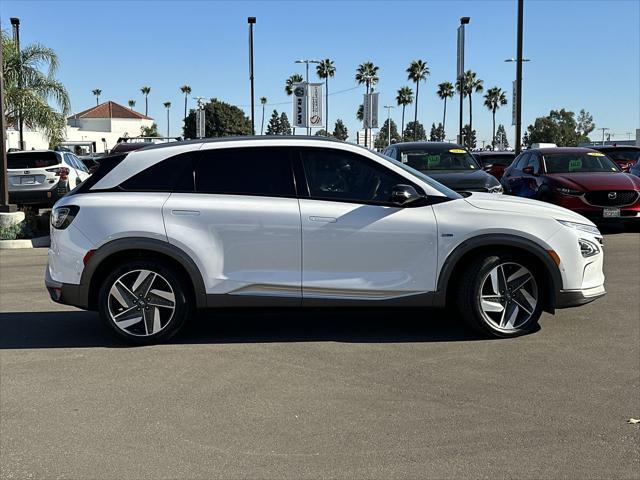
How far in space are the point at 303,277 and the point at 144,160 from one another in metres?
1.71

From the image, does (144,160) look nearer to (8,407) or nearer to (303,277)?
(303,277)

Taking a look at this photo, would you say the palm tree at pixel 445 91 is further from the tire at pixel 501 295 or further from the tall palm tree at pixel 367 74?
the tire at pixel 501 295

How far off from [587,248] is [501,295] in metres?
0.85

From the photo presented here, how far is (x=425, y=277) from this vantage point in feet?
18.8

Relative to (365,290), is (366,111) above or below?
above

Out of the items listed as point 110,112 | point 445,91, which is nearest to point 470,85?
point 445,91

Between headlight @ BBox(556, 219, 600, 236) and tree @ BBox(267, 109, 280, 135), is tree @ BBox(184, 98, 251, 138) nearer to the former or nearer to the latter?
tree @ BBox(267, 109, 280, 135)

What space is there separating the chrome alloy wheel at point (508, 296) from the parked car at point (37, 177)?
12.6 m

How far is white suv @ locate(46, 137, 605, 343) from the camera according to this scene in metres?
5.66

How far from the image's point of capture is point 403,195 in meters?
5.64

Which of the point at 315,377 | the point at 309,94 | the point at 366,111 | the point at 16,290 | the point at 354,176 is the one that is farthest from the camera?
the point at 366,111

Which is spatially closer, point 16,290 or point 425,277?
point 425,277

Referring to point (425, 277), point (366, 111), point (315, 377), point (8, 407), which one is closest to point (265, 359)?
point (315, 377)

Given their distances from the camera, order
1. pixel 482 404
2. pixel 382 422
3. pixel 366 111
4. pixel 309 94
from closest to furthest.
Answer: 1. pixel 382 422
2. pixel 482 404
3. pixel 309 94
4. pixel 366 111
